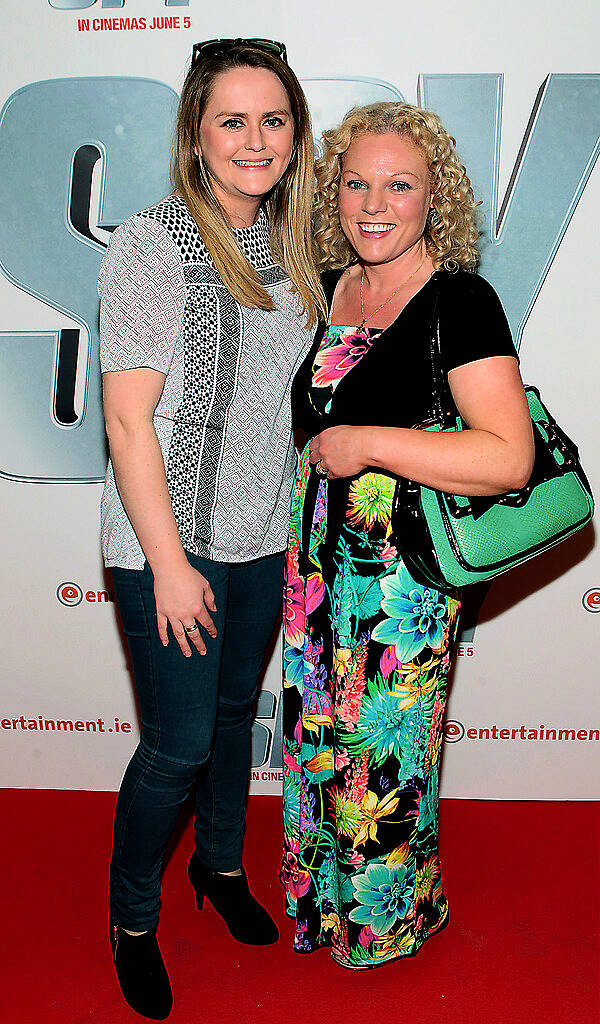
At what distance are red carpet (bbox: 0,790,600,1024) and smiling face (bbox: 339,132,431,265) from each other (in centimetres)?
149

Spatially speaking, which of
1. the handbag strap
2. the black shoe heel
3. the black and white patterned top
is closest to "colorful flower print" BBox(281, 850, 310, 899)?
the black shoe heel

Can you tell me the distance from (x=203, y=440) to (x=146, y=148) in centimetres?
101

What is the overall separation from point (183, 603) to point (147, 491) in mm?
212

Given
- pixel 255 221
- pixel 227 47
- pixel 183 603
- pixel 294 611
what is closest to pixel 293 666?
pixel 294 611

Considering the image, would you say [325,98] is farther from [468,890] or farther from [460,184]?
[468,890]

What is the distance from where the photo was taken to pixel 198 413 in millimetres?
1621

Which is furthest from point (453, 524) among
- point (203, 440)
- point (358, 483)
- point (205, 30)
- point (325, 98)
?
point (205, 30)

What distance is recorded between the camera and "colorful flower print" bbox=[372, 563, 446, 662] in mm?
1688

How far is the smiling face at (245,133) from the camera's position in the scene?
5.16 feet

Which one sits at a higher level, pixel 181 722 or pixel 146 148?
pixel 146 148

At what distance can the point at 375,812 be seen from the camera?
1.82 metres

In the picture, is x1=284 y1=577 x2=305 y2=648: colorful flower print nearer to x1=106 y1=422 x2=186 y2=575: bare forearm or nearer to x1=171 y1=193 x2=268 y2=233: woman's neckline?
A: x1=106 y1=422 x2=186 y2=575: bare forearm

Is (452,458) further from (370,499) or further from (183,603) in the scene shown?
(183,603)

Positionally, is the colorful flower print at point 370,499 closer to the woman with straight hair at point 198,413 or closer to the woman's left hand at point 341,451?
the woman's left hand at point 341,451
